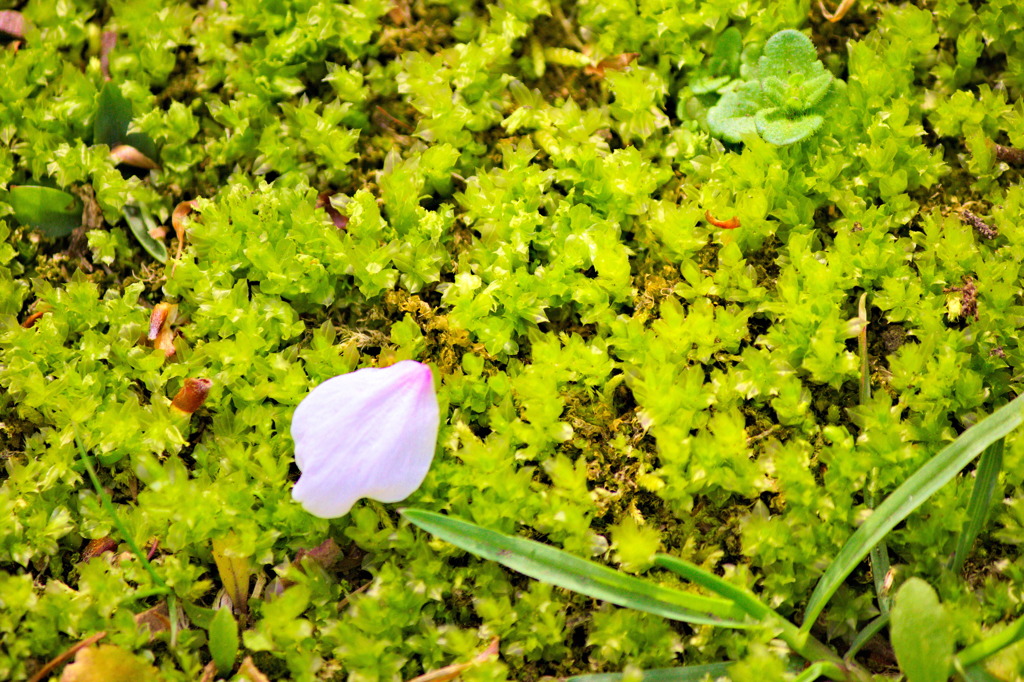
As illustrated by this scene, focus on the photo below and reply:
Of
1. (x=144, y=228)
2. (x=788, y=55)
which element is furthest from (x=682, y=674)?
(x=144, y=228)

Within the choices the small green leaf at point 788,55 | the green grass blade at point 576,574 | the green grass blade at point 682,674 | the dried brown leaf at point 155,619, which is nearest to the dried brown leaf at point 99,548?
the dried brown leaf at point 155,619

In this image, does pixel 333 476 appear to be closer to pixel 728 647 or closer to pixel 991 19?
pixel 728 647

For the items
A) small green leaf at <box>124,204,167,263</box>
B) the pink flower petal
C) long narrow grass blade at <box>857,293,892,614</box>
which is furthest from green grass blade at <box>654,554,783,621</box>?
small green leaf at <box>124,204,167,263</box>

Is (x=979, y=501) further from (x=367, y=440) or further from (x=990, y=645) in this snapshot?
(x=367, y=440)

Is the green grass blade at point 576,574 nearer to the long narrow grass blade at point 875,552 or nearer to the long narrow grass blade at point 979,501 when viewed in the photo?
the long narrow grass blade at point 875,552

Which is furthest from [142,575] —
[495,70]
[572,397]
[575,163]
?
[495,70]
